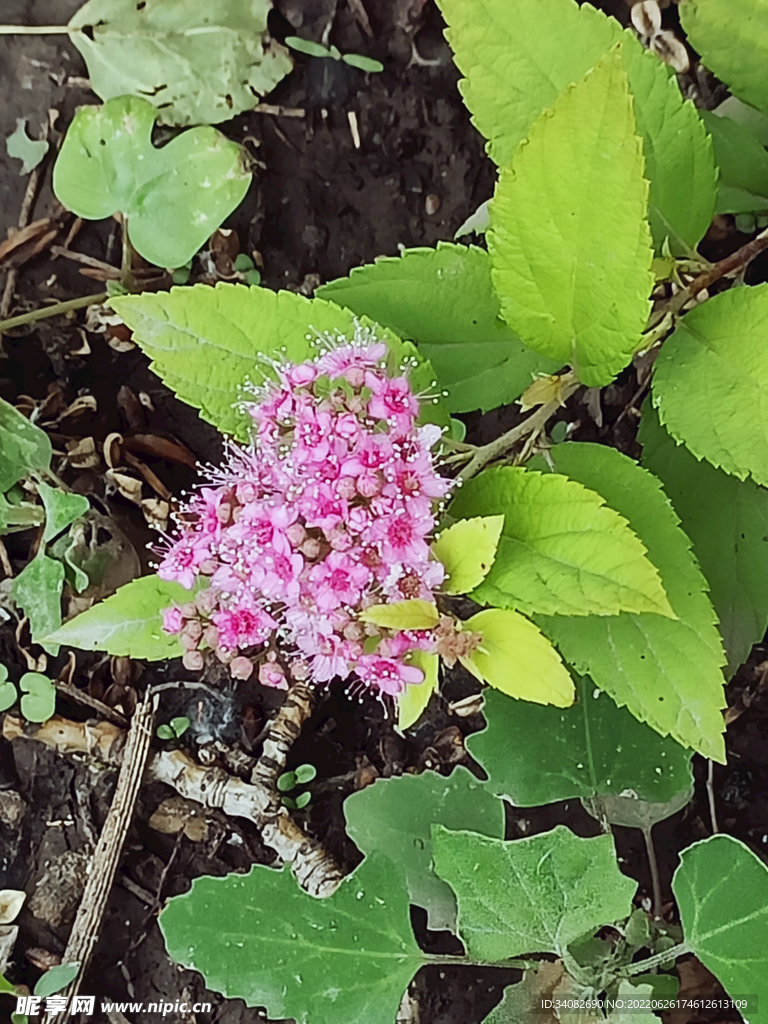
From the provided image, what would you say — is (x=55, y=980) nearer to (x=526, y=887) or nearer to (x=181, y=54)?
(x=526, y=887)

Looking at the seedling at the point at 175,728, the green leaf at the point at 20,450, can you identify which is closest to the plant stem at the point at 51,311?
the green leaf at the point at 20,450

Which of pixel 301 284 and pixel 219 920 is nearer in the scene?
pixel 219 920

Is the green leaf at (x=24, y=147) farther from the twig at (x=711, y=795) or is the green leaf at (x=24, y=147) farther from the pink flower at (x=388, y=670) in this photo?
the twig at (x=711, y=795)

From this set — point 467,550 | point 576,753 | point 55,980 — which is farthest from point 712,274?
point 55,980

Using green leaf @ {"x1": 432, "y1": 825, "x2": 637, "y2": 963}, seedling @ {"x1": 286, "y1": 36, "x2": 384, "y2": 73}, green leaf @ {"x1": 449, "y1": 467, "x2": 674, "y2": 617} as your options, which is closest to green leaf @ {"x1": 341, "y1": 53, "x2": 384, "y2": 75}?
seedling @ {"x1": 286, "y1": 36, "x2": 384, "y2": 73}

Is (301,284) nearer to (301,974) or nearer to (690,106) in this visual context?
(690,106)

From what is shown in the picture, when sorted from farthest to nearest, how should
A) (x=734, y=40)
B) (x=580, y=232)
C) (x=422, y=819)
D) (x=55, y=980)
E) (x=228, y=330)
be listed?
(x=55, y=980) < (x=422, y=819) < (x=734, y=40) < (x=228, y=330) < (x=580, y=232)

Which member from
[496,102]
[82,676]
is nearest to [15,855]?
[82,676]
